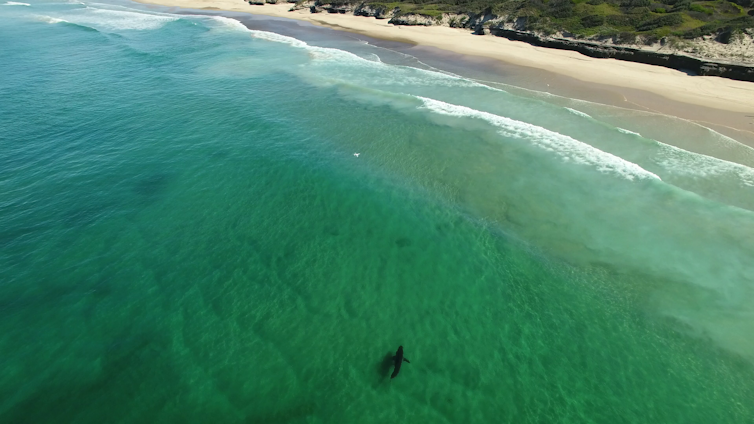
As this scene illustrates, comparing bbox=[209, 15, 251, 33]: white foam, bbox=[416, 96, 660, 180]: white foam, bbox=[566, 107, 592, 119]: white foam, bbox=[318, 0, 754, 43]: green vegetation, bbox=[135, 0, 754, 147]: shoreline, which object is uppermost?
bbox=[318, 0, 754, 43]: green vegetation

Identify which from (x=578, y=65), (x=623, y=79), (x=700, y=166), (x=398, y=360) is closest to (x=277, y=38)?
(x=578, y=65)

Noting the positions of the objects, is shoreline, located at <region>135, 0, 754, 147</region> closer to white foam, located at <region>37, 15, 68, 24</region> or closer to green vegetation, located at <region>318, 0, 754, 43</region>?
green vegetation, located at <region>318, 0, 754, 43</region>

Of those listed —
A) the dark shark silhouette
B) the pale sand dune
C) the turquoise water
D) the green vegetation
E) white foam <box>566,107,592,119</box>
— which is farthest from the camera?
the green vegetation

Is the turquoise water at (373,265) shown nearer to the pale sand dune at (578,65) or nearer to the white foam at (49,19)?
the pale sand dune at (578,65)

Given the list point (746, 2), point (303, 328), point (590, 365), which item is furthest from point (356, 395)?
point (746, 2)

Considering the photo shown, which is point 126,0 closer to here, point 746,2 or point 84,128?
point 84,128

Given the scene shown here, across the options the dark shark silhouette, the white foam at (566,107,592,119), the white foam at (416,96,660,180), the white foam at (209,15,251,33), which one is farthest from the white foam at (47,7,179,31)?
the dark shark silhouette
